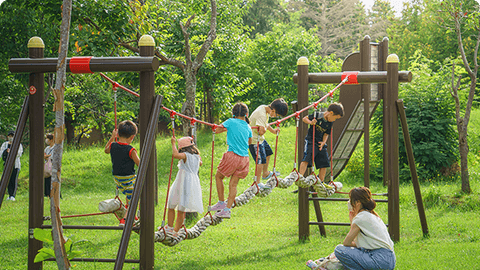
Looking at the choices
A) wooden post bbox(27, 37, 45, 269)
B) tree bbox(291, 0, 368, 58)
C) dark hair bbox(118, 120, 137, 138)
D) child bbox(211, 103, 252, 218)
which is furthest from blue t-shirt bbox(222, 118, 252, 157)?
tree bbox(291, 0, 368, 58)

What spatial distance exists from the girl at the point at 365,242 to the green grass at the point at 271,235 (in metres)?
0.94

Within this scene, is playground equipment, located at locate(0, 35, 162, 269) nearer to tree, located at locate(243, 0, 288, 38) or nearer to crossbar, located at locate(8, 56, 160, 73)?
crossbar, located at locate(8, 56, 160, 73)

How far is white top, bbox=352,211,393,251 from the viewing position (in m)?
4.67

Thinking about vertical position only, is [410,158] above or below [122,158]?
below

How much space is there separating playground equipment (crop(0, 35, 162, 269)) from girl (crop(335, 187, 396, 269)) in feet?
6.37

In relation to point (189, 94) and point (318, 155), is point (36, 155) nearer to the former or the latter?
point (318, 155)

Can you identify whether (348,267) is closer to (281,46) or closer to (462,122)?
(462,122)

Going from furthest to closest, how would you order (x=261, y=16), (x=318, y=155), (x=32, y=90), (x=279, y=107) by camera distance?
(x=261, y=16), (x=318, y=155), (x=279, y=107), (x=32, y=90)

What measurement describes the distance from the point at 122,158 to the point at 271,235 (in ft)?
12.1

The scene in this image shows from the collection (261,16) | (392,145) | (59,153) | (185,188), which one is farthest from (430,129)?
(261,16)

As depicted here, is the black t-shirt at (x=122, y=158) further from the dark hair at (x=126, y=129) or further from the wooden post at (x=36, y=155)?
the wooden post at (x=36, y=155)

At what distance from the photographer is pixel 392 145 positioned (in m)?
6.75

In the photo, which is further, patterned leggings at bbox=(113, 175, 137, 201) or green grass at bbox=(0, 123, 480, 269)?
green grass at bbox=(0, 123, 480, 269)

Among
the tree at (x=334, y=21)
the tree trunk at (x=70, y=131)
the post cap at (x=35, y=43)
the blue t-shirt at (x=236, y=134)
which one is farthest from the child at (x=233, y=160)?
the tree at (x=334, y=21)
